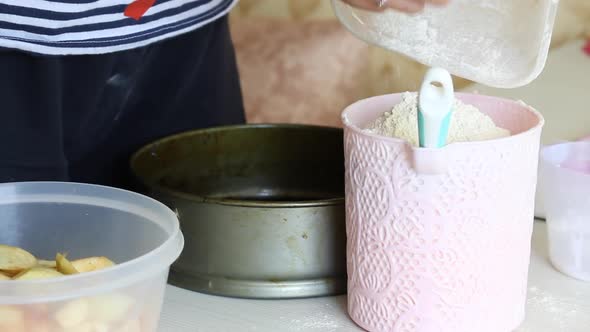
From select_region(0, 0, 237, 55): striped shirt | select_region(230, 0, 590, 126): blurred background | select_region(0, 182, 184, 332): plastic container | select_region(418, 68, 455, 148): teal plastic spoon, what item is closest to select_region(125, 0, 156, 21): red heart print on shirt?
select_region(0, 0, 237, 55): striped shirt

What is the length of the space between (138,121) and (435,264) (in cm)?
40

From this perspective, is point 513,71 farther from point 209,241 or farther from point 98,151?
point 98,151

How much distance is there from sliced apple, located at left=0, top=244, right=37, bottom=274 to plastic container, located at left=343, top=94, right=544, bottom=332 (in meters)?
0.23

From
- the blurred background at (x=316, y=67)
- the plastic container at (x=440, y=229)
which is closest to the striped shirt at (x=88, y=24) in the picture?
the plastic container at (x=440, y=229)

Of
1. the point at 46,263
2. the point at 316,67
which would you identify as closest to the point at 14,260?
the point at 46,263

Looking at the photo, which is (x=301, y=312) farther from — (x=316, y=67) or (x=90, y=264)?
(x=316, y=67)

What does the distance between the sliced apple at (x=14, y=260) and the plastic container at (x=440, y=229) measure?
0.23 meters

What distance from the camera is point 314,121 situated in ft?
4.36

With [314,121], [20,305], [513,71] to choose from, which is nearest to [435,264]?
[513,71]

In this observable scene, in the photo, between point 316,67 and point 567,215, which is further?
point 316,67

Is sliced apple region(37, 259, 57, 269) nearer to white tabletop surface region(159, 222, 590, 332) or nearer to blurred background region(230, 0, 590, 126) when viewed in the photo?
white tabletop surface region(159, 222, 590, 332)

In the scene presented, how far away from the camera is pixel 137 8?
0.77m

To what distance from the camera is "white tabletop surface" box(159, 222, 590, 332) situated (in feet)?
2.15

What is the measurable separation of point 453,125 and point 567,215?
0.17 metres
